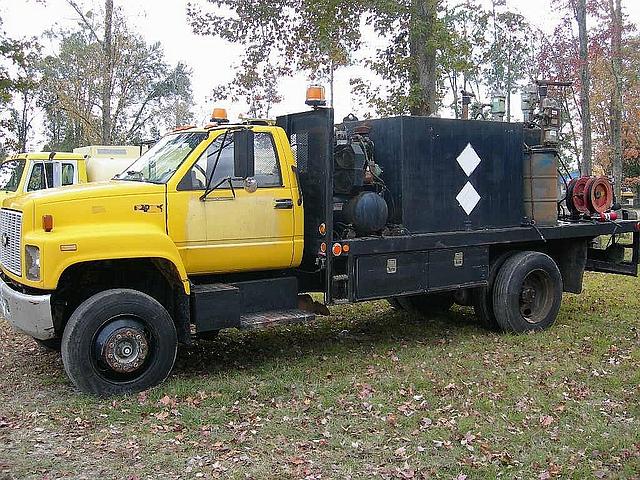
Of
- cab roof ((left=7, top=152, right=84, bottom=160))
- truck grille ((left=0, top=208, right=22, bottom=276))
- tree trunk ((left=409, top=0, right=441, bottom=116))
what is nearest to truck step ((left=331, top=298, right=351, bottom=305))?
truck grille ((left=0, top=208, right=22, bottom=276))

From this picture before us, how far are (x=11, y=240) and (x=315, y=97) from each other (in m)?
3.40

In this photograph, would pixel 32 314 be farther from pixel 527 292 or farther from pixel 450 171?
pixel 527 292

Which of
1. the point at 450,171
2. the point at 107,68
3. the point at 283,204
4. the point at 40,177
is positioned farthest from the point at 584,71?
the point at 283,204

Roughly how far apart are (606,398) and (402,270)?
8.62 feet

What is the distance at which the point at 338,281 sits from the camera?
8164 millimetres

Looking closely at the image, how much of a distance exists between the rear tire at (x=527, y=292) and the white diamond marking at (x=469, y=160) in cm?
137

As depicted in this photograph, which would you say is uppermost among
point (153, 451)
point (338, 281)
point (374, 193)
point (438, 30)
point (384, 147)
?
point (438, 30)

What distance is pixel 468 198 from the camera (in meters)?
9.14

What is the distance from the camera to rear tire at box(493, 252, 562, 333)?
9.47 meters

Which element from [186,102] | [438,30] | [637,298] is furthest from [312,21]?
[186,102]

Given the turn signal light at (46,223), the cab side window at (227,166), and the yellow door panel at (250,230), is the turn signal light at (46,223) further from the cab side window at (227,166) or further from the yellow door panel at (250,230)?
the yellow door panel at (250,230)

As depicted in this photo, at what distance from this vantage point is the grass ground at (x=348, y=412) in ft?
17.7

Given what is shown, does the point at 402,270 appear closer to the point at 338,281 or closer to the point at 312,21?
the point at 338,281

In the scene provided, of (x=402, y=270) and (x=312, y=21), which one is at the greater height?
(x=312, y=21)
